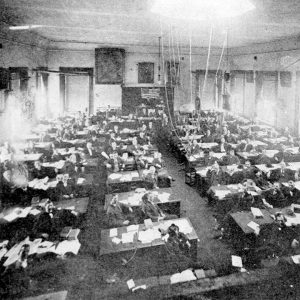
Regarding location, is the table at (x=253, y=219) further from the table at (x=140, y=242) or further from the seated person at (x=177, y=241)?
the seated person at (x=177, y=241)

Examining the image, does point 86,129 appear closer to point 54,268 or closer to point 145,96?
point 145,96

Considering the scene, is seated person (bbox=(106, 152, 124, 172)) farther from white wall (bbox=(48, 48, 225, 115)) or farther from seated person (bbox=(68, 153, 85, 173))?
white wall (bbox=(48, 48, 225, 115))

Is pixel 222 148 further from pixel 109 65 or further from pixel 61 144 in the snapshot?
pixel 109 65

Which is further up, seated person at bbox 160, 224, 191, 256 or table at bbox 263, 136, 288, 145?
table at bbox 263, 136, 288, 145

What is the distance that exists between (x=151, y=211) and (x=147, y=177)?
2040mm

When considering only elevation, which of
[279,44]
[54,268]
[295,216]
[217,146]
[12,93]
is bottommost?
[54,268]

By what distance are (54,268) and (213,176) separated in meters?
5.93

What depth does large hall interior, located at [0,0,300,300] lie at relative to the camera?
6117mm

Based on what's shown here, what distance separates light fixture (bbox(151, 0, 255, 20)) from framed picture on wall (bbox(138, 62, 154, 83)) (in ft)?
43.0

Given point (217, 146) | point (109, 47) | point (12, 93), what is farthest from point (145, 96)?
point (12, 93)

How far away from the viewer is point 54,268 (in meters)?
6.25

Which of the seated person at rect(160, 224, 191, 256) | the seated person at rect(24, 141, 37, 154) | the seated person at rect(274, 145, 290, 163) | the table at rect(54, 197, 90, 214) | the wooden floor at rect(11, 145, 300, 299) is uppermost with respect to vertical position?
the seated person at rect(24, 141, 37, 154)

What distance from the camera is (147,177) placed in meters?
9.76

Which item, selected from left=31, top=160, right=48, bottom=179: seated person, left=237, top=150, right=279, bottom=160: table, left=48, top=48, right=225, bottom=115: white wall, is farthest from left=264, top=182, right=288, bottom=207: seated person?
left=48, top=48, right=225, bottom=115: white wall
